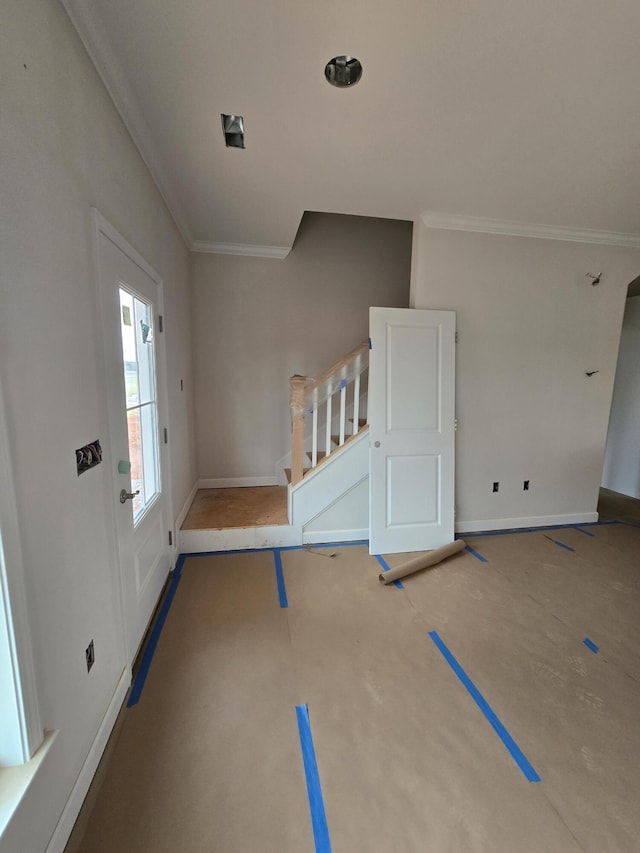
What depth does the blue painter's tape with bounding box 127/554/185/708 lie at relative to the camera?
1.66m

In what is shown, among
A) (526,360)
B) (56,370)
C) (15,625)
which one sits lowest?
(15,625)

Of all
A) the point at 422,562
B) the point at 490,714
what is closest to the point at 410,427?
the point at 422,562

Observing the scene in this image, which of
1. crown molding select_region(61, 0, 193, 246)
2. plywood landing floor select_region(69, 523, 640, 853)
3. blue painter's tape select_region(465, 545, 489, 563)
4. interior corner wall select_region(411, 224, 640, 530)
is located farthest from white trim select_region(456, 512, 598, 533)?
crown molding select_region(61, 0, 193, 246)

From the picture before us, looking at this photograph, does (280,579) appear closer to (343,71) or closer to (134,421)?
(134,421)

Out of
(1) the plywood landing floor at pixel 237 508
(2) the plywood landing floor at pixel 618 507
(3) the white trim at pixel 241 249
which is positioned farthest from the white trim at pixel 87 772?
(2) the plywood landing floor at pixel 618 507

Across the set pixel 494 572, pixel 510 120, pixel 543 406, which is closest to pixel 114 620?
pixel 494 572

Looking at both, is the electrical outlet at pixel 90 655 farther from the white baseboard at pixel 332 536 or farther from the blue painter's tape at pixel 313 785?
the white baseboard at pixel 332 536

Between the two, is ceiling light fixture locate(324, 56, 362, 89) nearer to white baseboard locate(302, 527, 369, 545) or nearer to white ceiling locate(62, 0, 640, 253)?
white ceiling locate(62, 0, 640, 253)

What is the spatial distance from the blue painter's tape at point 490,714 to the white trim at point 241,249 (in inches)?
148

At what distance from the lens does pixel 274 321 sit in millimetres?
3908

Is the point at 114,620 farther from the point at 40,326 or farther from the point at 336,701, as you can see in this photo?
the point at 40,326

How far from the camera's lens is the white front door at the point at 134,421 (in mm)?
1587

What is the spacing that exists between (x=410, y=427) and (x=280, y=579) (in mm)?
1616

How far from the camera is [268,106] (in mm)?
1758
